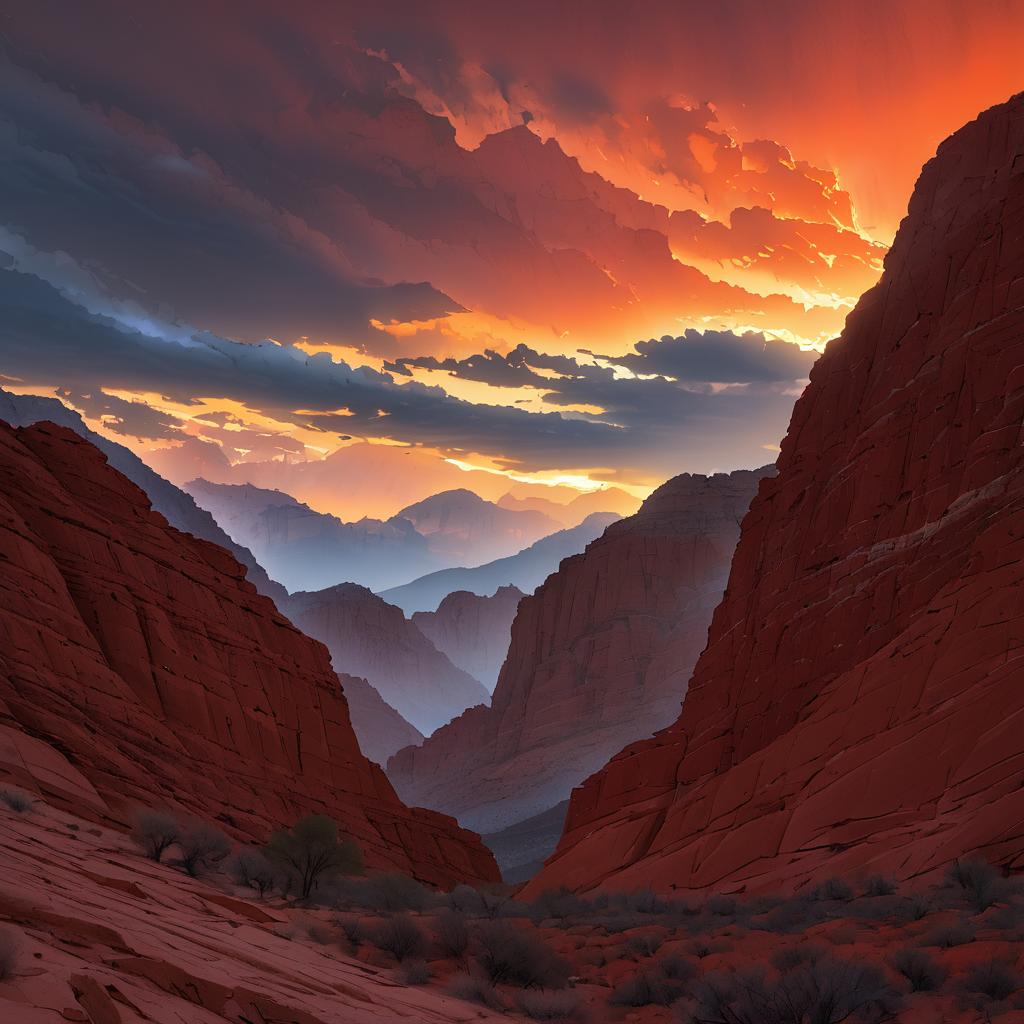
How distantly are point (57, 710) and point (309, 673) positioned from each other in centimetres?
2125

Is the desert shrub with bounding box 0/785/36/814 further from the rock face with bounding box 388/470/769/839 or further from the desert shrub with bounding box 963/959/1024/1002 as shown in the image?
the rock face with bounding box 388/470/769/839

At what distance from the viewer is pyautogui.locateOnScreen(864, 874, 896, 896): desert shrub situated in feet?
58.2

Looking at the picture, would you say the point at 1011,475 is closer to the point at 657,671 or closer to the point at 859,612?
the point at 859,612

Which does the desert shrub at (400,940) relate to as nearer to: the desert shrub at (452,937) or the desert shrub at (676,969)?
the desert shrub at (452,937)

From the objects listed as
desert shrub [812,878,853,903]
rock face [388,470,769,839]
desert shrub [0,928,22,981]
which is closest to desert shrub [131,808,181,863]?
desert shrub [0,928,22,981]

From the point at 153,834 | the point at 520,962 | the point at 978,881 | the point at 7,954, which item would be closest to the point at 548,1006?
the point at 520,962

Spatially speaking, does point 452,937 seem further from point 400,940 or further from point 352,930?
point 352,930

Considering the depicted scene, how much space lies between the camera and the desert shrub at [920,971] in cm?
1086

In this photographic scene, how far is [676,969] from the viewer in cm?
1330

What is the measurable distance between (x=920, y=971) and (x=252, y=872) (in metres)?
15.2

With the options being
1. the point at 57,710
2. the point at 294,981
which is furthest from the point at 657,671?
the point at 294,981

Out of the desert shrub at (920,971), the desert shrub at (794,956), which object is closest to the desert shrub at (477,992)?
the desert shrub at (794,956)

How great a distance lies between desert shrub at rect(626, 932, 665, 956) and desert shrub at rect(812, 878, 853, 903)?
4.60 meters

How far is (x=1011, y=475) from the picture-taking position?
30594mm
